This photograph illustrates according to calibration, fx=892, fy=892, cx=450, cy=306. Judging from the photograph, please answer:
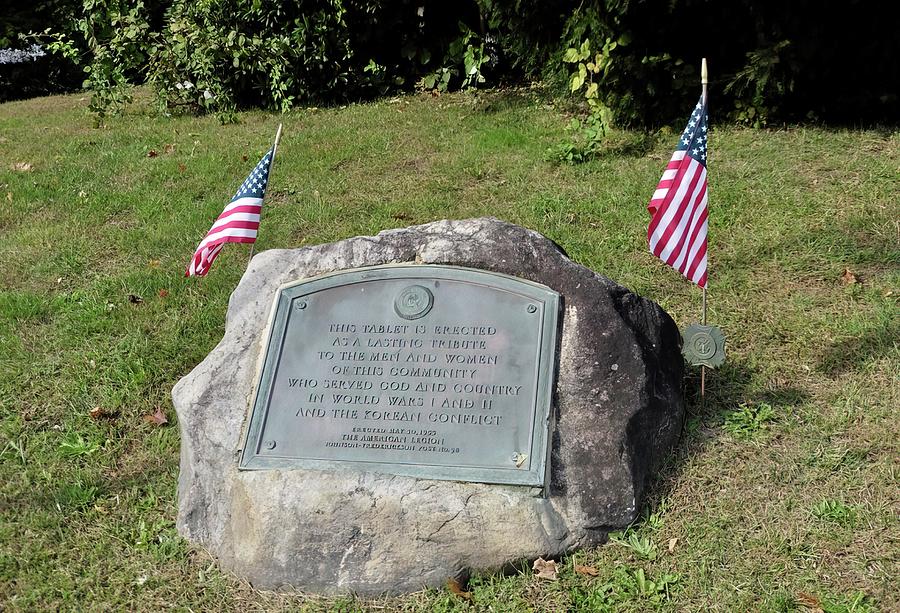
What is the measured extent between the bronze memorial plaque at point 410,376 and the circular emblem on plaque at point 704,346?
0.60 metres

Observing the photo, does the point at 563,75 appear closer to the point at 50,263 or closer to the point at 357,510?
the point at 50,263

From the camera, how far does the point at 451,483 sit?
299 centimetres

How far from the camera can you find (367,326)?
3355mm

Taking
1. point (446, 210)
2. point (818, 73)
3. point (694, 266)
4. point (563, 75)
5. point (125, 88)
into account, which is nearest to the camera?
point (694, 266)

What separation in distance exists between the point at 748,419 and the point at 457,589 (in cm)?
141

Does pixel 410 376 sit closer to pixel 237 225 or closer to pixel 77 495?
pixel 237 225

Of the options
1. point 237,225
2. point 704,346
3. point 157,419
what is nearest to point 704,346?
point 704,346

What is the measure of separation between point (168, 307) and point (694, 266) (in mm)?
2759

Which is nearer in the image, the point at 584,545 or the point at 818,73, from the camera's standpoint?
the point at 584,545

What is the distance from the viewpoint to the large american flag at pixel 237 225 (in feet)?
12.8

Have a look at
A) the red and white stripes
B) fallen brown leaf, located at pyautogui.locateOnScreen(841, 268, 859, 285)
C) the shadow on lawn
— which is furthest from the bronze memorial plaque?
fallen brown leaf, located at pyautogui.locateOnScreen(841, 268, 859, 285)

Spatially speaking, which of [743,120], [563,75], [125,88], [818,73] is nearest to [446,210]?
[563,75]

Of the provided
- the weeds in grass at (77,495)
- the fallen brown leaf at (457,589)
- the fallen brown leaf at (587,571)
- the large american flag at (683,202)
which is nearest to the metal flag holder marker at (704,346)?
the large american flag at (683,202)

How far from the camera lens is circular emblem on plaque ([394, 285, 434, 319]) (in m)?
3.33
